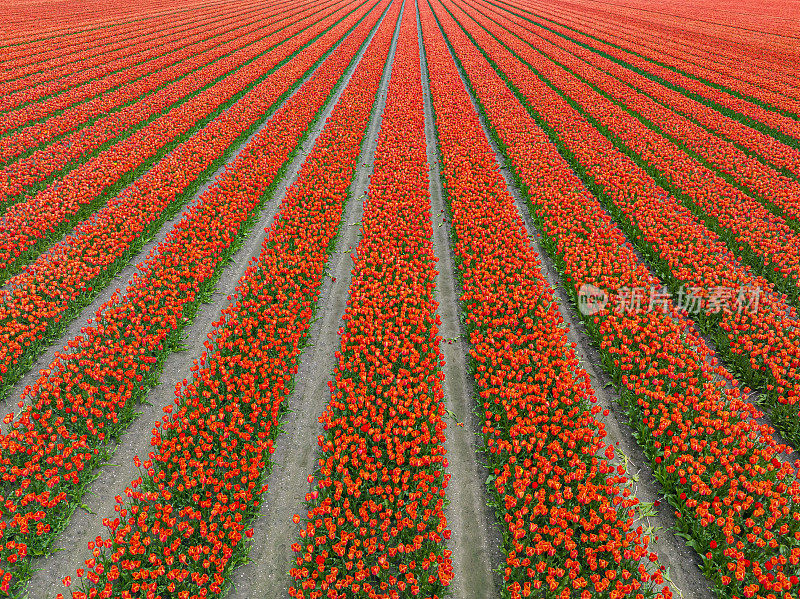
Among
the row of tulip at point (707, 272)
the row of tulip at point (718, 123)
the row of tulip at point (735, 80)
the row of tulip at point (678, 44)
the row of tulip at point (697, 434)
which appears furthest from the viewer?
the row of tulip at point (678, 44)

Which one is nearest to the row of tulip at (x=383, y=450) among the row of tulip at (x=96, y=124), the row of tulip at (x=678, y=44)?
the row of tulip at (x=96, y=124)

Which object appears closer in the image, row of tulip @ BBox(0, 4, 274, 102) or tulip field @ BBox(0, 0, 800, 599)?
tulip field @ BBox(0, 0, 800, 599)

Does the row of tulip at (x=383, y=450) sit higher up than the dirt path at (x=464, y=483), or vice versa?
the row of tulip at (x=383, y=450)

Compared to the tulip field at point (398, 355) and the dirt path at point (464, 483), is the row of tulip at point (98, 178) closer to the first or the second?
the tulip field at point (398, 355)

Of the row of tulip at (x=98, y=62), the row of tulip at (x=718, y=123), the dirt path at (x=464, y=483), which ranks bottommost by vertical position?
the dirt path at (x=464, y=483)

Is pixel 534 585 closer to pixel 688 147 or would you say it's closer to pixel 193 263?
pixel 193 263

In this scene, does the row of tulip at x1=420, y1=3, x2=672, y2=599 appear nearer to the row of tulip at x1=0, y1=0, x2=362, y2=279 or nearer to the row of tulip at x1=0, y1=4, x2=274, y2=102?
the row of tulip at x1=0, y1=0, x2=362, y2=279

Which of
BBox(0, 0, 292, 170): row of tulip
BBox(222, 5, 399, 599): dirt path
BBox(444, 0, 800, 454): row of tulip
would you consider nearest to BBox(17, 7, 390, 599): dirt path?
BBox(222, 5, 399, 599): dirt path
